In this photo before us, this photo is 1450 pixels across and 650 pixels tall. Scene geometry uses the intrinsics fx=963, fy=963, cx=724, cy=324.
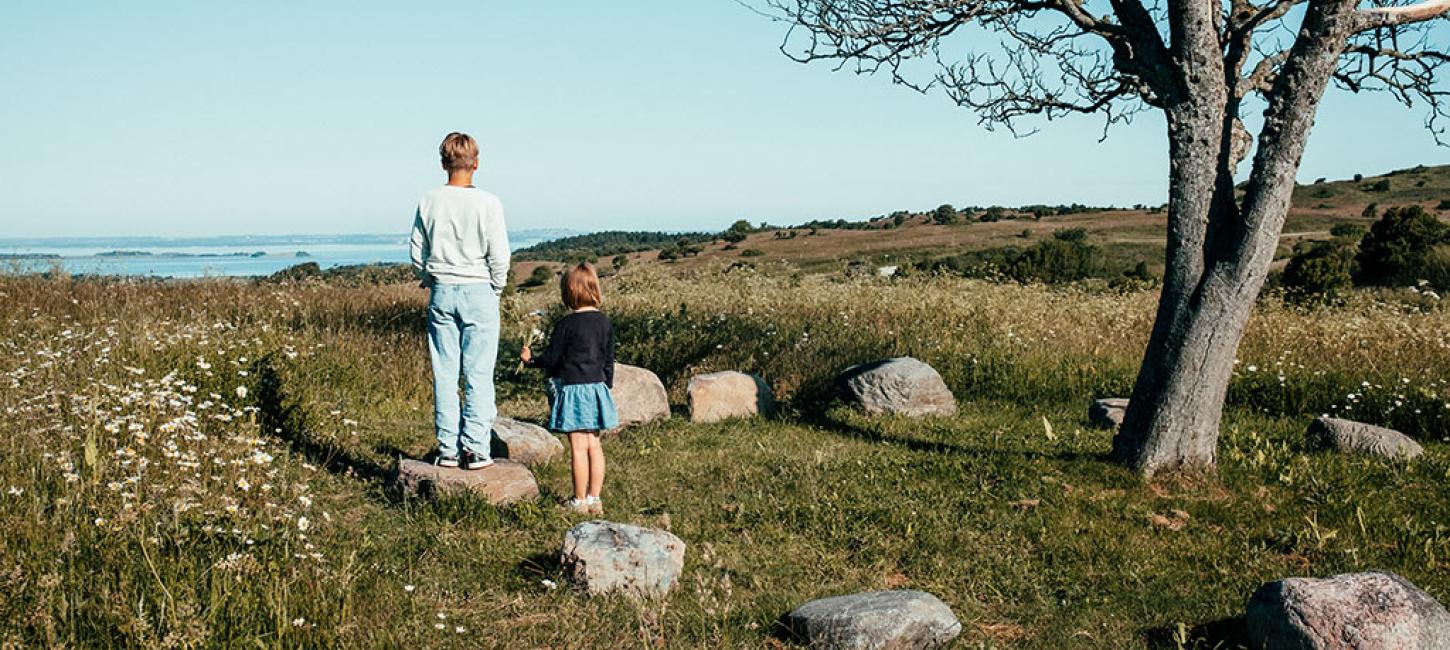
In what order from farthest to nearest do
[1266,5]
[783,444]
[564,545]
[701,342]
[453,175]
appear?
[701,342]
[783,444]
[1266,5]
[453,175]
[564,545]

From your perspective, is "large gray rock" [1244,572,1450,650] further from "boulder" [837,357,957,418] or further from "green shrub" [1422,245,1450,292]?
"green shrub" [1422,245,1450,292]

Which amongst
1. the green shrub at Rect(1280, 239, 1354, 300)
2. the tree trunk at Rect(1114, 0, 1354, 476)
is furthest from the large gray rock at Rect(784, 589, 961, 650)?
the green shrub at Rect(1280, 239, 1354, 300)

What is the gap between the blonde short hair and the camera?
6609 millimetres

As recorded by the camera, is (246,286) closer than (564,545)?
No

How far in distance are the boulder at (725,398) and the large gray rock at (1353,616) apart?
20.6 feet

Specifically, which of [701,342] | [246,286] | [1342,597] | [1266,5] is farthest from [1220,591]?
[246,286]

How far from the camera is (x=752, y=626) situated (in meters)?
4.65

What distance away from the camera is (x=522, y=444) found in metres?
8.19

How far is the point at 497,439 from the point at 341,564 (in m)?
3.22

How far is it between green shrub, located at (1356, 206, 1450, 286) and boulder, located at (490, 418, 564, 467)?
32.0 metres

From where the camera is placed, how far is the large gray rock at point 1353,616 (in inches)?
159

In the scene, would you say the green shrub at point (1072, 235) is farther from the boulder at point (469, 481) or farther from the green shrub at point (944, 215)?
the boulder at point (469, 481)

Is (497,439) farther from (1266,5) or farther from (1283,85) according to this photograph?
(1266,5)

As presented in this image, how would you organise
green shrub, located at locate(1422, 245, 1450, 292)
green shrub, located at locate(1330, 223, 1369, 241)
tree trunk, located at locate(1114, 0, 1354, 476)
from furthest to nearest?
green shrub, located at locate(1330, 223, 1369, 241), green shrub, located at locate(1422, 245, 1450, 292), tree trunk, located at locate(1114, 0, 1354, 476)
